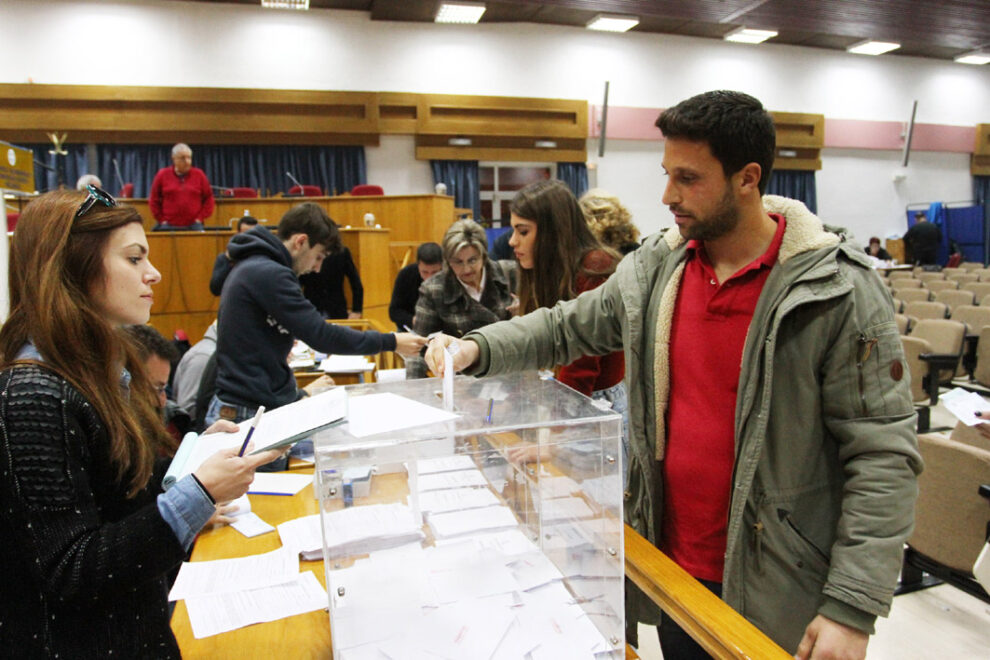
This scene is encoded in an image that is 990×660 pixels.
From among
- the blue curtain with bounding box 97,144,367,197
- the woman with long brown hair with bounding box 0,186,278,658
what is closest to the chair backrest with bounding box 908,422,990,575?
the woman with long brown hair with bounding box 0,186,278,658

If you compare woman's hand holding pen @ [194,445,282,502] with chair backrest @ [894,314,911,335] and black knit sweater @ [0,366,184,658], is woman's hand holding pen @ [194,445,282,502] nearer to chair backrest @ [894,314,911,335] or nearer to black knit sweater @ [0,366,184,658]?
black knit sweater @ [0,366,184,658]

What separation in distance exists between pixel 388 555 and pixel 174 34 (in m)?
9.79

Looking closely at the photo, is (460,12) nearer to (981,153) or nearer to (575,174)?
(575,174)

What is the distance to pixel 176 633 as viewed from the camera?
119 centimetres

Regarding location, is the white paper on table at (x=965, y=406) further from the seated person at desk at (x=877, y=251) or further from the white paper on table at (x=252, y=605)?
the seated person at desk at (x=877, y=251)

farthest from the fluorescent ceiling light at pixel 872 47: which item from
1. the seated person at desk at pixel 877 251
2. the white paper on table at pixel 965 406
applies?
the white paper on table at pixel 965 406

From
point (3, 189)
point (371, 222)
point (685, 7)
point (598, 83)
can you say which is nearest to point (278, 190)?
point (371, 222)

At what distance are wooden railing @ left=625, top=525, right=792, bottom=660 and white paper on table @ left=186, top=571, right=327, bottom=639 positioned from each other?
1.97ft

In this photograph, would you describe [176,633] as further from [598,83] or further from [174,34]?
[598,83]

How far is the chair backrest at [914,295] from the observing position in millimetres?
7357

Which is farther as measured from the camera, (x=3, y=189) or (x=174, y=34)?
(x=174, y=34)

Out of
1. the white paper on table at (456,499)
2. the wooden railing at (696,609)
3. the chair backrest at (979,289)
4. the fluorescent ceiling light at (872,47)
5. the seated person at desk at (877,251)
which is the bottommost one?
the wooden railing at (696,609)

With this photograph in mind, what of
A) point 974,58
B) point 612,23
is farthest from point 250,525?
point 974,58

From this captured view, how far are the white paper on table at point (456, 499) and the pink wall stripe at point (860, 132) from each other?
33.0ft
